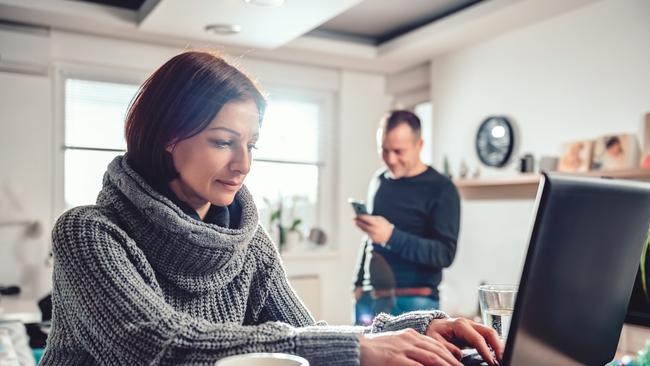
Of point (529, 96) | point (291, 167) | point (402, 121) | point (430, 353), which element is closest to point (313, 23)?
point (402, 121)

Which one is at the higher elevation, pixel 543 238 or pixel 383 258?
pixel 543 238

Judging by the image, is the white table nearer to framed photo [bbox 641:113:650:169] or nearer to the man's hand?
the man's hand

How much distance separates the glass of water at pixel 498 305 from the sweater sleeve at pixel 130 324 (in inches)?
9.9

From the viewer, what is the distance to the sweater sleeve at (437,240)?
7.62 ft

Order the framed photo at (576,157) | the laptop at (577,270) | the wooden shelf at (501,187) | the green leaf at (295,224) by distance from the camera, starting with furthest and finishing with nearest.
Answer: the green leaf at (295,224) → the wooden shelf at (501,187) → the framed photo at (576,157) → the laptop at (577,270)

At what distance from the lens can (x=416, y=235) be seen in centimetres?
247

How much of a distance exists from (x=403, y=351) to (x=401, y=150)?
189 centimetres

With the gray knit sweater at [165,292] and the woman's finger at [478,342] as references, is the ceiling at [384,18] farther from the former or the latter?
the woman's finger at [478,342]

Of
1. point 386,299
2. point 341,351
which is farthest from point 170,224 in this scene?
point 386,299

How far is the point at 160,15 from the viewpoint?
328cm

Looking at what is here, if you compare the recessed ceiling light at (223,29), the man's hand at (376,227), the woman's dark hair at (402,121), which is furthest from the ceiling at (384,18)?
the man's hand at (376,227)

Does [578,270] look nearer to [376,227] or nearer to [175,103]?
[175,103]

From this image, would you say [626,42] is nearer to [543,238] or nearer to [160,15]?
[160,15]

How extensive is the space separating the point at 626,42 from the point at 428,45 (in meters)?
1.30
